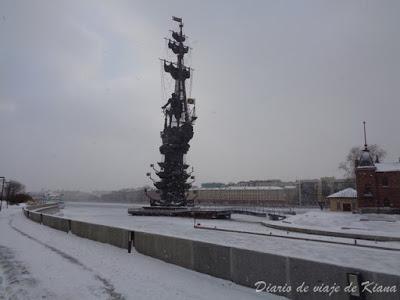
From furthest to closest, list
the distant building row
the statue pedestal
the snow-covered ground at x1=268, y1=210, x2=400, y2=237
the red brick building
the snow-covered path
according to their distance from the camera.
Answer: the distant building row, the statue pedestal, the red brick building, the snow-covered ground at x1=268, y1=210, x2=400, y2=237, the snow-covered path

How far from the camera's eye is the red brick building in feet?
164

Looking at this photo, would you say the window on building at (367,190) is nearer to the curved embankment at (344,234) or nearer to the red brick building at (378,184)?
the red brick building at (378,184)

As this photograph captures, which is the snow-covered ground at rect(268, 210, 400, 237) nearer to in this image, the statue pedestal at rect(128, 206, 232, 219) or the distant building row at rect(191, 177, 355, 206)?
the statue pedestal at rect(128, 206, 232, 219)

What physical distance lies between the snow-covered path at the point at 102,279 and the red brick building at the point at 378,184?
46.0 m

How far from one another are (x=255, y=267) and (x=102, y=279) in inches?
154

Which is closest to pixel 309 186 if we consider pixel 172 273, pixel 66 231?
pixel 66 231

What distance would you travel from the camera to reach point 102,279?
9523 millimetres

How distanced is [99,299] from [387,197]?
2001 inches

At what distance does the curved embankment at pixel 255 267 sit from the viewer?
671cm

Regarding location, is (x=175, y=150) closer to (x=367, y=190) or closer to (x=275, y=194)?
(x=367, y=190)

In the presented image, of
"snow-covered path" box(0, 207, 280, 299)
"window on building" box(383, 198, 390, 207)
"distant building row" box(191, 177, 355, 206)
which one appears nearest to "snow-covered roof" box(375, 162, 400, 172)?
"window on building" box(383, 198, 390, 207)

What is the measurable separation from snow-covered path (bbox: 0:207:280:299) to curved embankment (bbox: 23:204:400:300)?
0.87ft

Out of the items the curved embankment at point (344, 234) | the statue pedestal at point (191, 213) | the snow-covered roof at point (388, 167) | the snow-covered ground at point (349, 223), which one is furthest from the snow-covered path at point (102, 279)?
the snow-covered roof at point (388, 167)

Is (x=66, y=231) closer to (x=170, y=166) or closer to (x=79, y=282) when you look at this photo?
(x=79, y=282)
